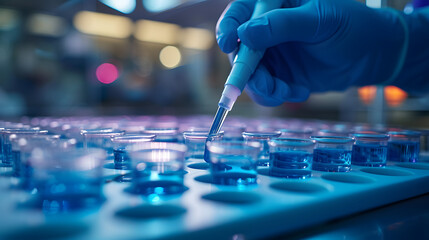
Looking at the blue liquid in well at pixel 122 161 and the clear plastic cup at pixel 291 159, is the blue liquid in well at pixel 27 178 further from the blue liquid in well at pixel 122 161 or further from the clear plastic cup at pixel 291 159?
the clear plastic cup at pixel 291 159

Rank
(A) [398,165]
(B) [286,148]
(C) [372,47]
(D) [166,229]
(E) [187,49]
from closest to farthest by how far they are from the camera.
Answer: (D) [166,229], (B) [286,148], (A) [398,165], (C) [372,47], (E) [187,49]

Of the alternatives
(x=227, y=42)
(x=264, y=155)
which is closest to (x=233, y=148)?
(x=264, y=155)

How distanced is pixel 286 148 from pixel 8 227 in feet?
1.74

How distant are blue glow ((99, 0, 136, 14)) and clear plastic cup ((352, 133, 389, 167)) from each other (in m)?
2.56

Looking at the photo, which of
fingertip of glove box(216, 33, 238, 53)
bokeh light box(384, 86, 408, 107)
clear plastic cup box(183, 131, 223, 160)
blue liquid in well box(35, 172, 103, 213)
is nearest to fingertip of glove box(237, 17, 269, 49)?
fingertip of glove box(216, 33, 238, 53)

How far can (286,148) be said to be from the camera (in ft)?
2.26

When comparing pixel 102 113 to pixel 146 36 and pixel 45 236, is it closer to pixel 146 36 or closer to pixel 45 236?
pixel 146 36

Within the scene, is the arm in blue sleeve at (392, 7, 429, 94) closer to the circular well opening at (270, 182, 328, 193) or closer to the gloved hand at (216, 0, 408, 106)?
the gloved hand at (216, 0, 408, 106)

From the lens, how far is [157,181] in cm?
54

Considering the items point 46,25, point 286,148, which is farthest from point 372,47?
point 46,25

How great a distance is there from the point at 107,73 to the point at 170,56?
36.9 inches

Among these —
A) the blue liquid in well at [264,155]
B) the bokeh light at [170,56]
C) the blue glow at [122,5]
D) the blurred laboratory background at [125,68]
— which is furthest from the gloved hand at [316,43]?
the bokeh light at [170,56]

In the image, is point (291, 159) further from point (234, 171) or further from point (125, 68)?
point (125, 68)

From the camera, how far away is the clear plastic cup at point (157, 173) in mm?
533
